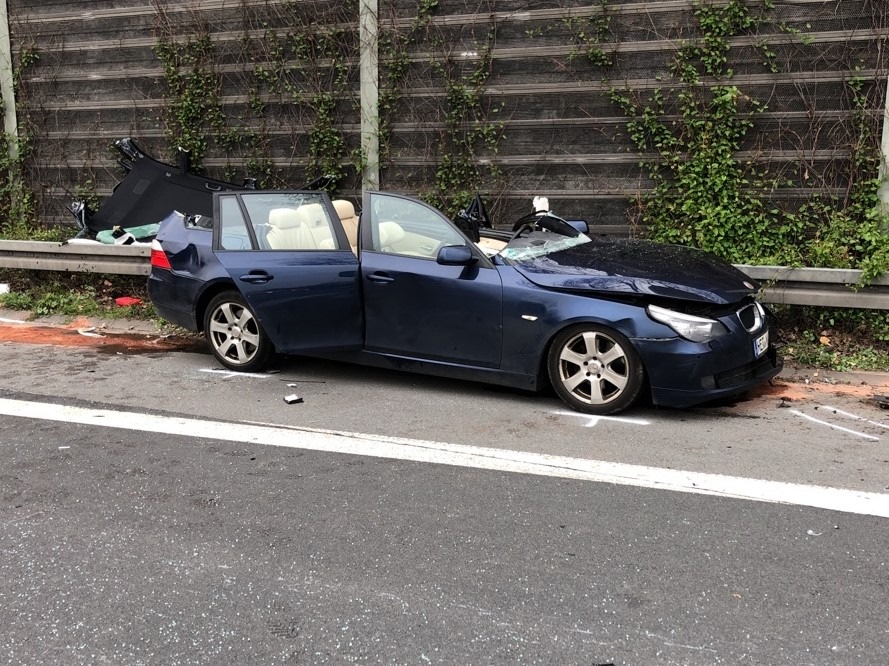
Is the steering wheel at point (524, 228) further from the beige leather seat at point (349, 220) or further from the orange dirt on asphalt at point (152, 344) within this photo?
the orange dirt on asphalt at point (152, 344)

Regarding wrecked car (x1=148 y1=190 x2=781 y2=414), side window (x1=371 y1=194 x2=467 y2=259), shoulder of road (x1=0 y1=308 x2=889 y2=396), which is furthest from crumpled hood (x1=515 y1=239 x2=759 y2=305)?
shoulder of road (x1=0 y1=308 x2=889 y2=396)

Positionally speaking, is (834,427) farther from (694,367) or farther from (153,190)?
(153,190)

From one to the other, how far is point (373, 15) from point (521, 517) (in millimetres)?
6470

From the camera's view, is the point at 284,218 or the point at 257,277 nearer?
the point at 257,277

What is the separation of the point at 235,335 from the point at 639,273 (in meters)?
3.20

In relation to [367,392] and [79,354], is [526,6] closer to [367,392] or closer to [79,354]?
[367,392]

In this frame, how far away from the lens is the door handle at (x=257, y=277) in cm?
596

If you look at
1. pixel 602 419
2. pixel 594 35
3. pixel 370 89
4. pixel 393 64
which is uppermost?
pixel 594 35

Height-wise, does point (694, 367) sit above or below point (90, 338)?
above

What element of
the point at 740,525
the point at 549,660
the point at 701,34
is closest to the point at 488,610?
the point at 549,660

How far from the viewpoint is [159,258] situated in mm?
6633

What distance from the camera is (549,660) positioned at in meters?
2.64

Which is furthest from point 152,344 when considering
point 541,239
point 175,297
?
point 541,239

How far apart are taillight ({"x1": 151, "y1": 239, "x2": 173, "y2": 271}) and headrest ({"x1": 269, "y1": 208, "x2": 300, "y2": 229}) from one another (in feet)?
3.39
